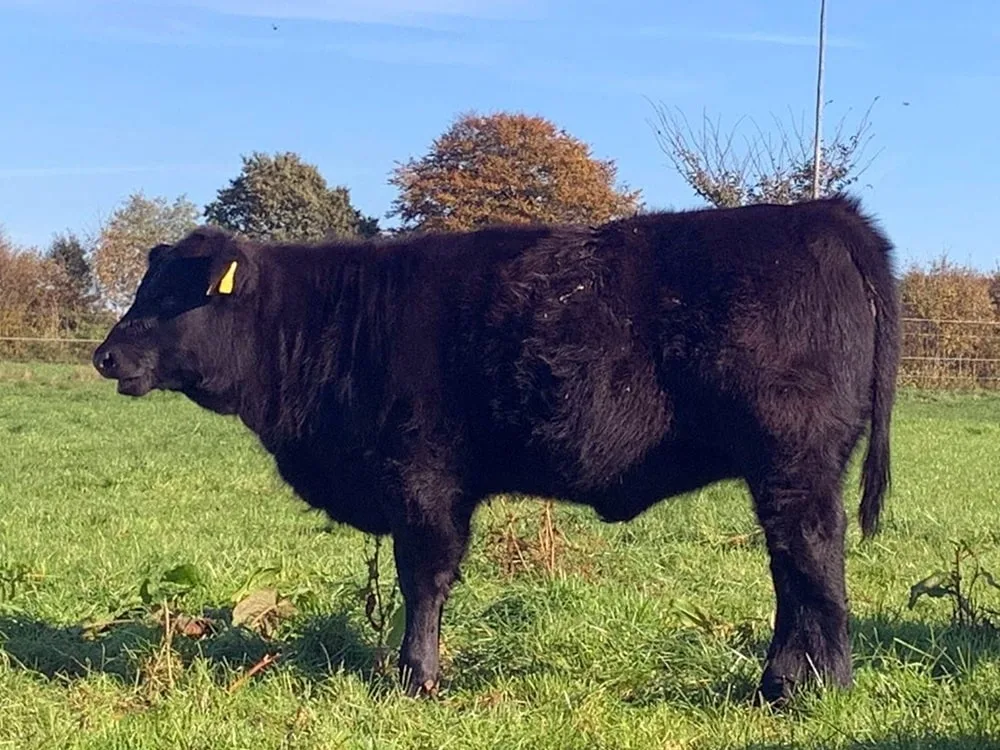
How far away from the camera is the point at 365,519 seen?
560 centimetres

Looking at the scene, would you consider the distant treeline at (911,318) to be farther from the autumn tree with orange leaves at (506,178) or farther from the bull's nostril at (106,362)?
the bull's nostril at (106,362)

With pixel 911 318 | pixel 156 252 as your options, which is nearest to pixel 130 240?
pixel 911 318

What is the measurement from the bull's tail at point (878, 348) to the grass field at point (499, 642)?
0.69m

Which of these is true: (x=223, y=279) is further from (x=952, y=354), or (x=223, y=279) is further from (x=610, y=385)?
(x=952, y=354)

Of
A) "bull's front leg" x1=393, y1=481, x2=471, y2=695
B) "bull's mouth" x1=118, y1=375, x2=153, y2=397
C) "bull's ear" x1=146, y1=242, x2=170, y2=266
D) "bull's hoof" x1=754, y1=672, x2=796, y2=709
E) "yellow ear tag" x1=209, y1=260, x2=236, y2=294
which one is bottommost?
"bull's hoof" x1=754, y1=672, x2=796, y2=709

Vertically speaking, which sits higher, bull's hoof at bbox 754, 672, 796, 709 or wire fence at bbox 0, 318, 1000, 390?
wire fence at bbox 0, 318, 1000, 390

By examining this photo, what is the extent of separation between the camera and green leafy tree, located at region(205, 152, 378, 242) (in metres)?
48.2

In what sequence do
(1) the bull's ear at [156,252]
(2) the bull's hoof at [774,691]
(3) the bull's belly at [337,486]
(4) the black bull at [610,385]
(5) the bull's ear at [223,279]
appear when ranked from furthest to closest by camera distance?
(1) the bull's ear at [156,252] → (5) the bull's ear at [223,279] → (3) the bull's belly at [337,486] → (4) the black bull at [610,385] → (2) the bull's hoof at [774,691]

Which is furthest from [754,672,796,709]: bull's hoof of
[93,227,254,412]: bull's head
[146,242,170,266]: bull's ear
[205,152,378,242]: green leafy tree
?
[205,152,378,242]: green leafy tree

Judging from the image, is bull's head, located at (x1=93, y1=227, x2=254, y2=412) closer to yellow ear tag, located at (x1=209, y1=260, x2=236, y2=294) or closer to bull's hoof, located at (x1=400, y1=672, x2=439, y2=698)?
yellow ear tag, located at (x1=209, y1=260, x2=236, y2=294)

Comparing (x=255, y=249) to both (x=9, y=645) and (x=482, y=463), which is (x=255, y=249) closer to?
(x=482, y=463)

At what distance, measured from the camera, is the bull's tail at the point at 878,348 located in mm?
5070

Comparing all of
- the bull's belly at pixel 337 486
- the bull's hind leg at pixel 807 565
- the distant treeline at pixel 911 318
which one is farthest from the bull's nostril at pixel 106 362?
the distant treeline at pixel 911 318

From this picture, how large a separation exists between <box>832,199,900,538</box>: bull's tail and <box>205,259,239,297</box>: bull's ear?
283 cm
